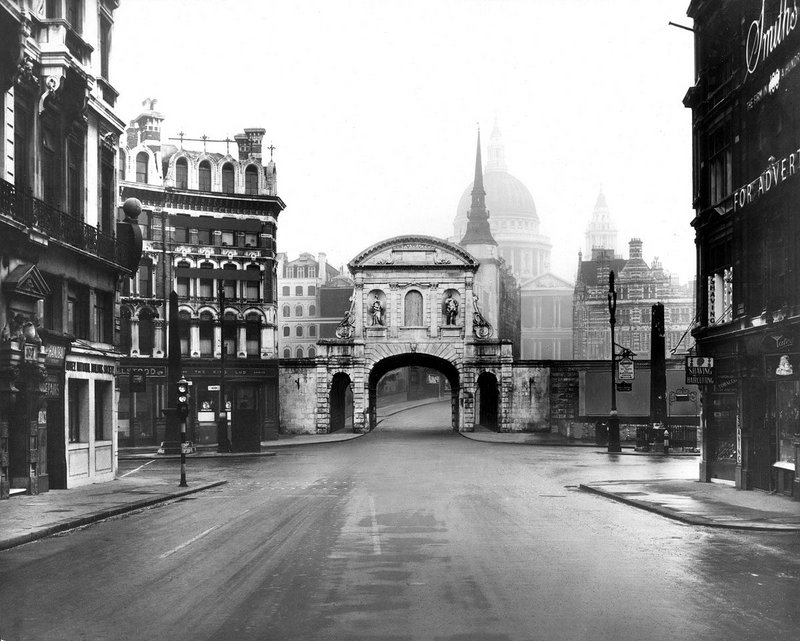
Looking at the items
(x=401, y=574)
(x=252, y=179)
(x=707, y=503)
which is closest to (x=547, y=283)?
(x=252, y=179)

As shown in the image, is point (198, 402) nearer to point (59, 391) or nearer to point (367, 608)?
point (59, 391)

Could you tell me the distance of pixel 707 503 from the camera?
22.9m

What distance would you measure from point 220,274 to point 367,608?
178ft

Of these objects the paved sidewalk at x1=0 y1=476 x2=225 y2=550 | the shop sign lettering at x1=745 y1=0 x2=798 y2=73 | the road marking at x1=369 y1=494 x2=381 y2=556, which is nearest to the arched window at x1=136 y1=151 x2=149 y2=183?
the paved sidewalk at x1=0 y1=476 x2=225 y2=550

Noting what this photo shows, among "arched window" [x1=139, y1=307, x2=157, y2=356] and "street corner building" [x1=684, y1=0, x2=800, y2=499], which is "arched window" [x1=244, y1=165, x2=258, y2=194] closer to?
"arched window" [x1=139, y1=307, x2=157, y2=356]

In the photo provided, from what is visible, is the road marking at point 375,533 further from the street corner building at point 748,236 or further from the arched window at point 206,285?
the arched window at point 206,285

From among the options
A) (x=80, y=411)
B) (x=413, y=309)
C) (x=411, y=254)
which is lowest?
(x=80, y=411)

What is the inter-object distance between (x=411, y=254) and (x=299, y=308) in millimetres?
67189

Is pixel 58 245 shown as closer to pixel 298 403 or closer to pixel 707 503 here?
pixel 707 503

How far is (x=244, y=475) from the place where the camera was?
34.3 m

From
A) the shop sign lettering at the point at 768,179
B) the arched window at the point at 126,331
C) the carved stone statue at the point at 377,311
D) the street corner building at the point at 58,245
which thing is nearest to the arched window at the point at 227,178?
the arched window at the point at 126,331

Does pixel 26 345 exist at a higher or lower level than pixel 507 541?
higher

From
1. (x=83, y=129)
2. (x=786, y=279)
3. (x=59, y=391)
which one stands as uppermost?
(x=83, y=129)

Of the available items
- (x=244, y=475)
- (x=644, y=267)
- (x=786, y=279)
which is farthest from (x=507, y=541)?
(x=644, y=267)
